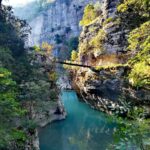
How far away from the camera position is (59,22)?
327 ft

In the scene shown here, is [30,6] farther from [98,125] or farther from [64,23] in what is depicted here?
[98,125]

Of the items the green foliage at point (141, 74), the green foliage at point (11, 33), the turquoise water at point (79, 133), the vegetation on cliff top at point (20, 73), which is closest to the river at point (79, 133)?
the turquoise water at point (79, 133)

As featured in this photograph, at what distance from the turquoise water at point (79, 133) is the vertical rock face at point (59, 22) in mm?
56518

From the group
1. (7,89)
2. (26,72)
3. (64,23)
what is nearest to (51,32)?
(64,23)

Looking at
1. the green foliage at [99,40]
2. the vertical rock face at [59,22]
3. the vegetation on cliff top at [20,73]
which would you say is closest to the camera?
the vegetation on cliff top at [20,73]

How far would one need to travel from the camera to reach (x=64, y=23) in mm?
97875

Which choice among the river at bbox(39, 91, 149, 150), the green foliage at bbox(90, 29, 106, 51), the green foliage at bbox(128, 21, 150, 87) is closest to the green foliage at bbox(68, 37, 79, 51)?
the green foliage at bbox(90, 29, 106, 51)

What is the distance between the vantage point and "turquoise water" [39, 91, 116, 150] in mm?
25594

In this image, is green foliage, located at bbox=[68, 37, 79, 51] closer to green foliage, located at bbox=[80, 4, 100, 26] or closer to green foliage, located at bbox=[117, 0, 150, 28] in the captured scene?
green foliage, located at bbox=[80, 4, 100, 26]

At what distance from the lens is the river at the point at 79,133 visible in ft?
83.9

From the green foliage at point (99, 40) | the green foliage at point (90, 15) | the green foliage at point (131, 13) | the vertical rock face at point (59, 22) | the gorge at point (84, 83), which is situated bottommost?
the gorge at point (84, 83)

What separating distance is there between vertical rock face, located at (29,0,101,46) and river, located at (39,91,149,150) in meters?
→ 56.5

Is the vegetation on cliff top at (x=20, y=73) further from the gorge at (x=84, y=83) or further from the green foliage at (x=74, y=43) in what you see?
the green foliage at (x=74, y=43)

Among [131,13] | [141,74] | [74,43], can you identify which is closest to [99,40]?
[131,13]
